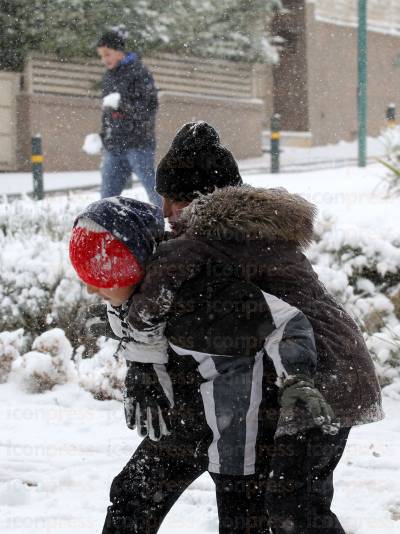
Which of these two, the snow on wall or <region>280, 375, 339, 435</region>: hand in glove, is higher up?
the snow on wall

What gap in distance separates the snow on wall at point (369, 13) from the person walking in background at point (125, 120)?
14.7 meters

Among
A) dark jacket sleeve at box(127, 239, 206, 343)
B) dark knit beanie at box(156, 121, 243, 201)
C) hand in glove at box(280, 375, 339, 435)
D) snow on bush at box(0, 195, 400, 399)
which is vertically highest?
dark knit beanie at box(156, 121, 243, 201)

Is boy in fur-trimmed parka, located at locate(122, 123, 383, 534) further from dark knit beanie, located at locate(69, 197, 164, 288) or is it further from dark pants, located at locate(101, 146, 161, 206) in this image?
dark pants, located at locate(101, 146, 161, 206)

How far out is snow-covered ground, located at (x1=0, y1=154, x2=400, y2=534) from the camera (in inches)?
124

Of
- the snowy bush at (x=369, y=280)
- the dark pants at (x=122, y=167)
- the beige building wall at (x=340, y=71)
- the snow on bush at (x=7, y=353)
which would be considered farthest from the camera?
the beige building wall at (x=340, y=71)

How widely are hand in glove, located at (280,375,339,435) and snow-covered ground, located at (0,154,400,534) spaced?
133cm

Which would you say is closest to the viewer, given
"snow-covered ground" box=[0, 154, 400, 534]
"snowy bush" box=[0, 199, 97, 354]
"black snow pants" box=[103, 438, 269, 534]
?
"black snow pants" box=[103, 438, 269, 534]

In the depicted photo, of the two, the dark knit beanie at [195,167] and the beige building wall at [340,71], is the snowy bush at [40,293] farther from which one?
the beige building wall at [340,71]

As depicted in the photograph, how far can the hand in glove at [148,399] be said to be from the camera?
6.97ft

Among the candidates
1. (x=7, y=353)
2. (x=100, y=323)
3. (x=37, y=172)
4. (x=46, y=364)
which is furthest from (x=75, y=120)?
(x=100, y=323)

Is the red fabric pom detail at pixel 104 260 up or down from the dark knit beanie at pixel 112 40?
down

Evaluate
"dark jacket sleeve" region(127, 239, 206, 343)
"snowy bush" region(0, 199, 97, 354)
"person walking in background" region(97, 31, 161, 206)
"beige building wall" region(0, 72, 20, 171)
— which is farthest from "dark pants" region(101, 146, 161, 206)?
"beige building wall" region(0, 72, 20, 171)

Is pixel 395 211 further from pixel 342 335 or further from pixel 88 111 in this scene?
pixel 88 111

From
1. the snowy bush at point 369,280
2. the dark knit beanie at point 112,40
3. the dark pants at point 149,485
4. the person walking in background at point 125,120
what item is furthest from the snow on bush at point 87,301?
the dark knit beanie at point 112,40
